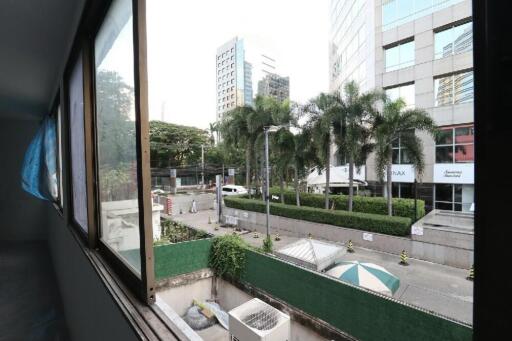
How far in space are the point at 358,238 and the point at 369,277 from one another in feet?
14.3

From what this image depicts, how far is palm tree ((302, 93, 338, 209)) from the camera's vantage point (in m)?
10.6

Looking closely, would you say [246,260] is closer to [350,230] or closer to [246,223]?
[350,230]

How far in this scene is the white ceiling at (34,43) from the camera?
2080 mm

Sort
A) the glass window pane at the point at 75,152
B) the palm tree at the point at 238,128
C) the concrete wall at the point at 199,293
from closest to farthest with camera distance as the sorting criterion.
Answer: the glass window pane at the point at 75,152 → the concrete wall at the point at 199,293 → the palm tree at the point at 238,128

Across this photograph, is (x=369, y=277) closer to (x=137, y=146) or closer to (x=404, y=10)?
(x=137, y=146)

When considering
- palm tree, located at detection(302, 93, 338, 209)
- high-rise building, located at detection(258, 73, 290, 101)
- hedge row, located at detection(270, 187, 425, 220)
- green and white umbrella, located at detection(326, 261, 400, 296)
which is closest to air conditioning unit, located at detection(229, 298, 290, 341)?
green and white umbrella, located at detection(326, 261, 400, 296)

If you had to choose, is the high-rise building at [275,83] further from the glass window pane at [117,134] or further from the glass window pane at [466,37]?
the glass window pane at [466,37]

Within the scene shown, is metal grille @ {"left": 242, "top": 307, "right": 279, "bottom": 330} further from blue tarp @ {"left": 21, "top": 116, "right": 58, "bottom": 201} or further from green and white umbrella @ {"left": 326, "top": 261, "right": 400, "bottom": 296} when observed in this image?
blue tarp @ {"left": 21, "top": 116, "right": 58, "bottom": 201}

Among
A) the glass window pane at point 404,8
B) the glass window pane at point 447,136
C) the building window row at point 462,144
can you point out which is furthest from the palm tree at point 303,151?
the glass window pane at point 404,8

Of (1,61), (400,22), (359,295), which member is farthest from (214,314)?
(400,22)

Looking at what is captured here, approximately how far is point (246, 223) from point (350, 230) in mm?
4720

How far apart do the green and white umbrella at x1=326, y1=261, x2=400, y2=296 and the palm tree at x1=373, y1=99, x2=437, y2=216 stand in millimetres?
4591

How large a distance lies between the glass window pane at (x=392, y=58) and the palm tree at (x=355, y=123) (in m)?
2.38
